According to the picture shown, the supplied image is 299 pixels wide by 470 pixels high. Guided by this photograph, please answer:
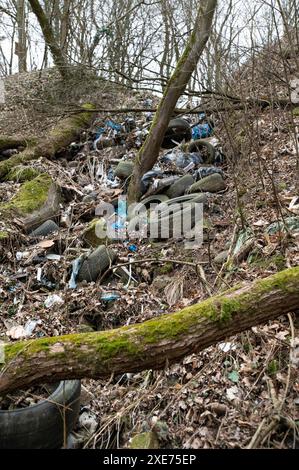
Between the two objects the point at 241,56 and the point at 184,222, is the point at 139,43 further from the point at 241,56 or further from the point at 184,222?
the point at 184,222

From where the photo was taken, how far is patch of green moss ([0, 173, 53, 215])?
275 inches

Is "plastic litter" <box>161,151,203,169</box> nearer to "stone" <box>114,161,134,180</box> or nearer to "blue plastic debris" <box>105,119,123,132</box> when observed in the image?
"stone" <box>114,161,134,180</box>

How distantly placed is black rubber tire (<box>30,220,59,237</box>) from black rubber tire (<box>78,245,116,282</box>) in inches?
58.8

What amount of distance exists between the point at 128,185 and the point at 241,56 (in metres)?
2.93

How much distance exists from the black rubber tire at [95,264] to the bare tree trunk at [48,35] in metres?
5.85

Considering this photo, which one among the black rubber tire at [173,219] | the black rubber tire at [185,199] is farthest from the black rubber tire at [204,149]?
the black rubber tire at [173,219]

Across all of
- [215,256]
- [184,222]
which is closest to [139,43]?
[184,222]

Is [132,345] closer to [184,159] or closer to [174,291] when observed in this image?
[174,291]

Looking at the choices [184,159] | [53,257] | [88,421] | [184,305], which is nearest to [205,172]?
[184,159]

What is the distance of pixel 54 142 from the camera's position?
936 cm

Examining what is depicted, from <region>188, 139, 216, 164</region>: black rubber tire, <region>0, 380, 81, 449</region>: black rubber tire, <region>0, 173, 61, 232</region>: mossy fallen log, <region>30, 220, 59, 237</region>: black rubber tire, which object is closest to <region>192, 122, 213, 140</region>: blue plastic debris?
<region>188, 139, 216, 164</region>: black rubber tire

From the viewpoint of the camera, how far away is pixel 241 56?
603cm
